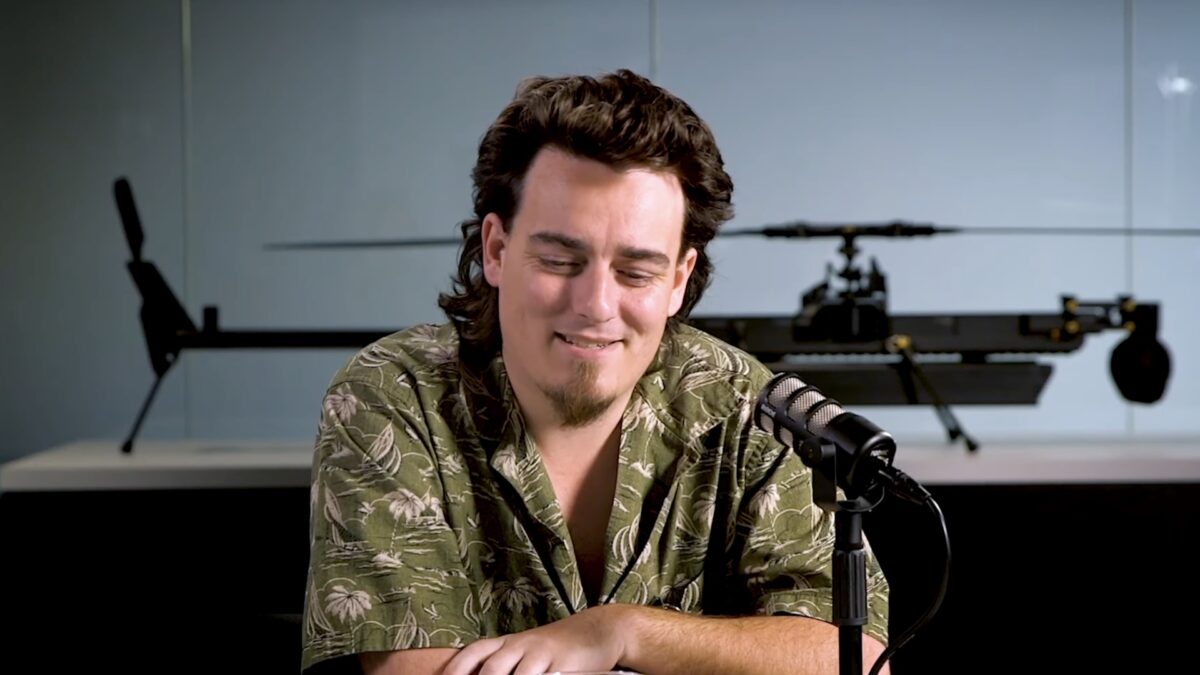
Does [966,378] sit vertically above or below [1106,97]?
below

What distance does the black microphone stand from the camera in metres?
1.11

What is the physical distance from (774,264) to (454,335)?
6.64ft

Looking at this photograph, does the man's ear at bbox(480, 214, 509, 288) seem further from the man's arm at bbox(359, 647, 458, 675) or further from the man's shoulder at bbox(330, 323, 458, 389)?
the man's arm at bbox(359, 647, 458, 675)

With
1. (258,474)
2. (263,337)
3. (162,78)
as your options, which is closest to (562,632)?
(258,474)

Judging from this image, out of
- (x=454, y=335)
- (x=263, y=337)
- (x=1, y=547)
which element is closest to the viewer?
(x=454, y=335)

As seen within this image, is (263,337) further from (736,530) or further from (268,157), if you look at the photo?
(736,530)

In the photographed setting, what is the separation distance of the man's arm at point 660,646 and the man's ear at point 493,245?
0.44 metres

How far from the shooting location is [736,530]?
1704 millimetres

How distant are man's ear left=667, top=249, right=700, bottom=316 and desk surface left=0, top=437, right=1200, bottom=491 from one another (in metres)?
1.26

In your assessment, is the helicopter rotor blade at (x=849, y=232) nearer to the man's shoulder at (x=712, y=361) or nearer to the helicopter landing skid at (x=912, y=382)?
the helicopter landing skid at (x=912, y=382)

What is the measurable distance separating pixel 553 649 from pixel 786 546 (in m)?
0.35

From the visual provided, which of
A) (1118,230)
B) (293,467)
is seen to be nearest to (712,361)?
(293,467)

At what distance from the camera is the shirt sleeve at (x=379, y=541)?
4.93ft

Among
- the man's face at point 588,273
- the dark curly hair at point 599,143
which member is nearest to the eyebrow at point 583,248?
the man's face at point 588,273
